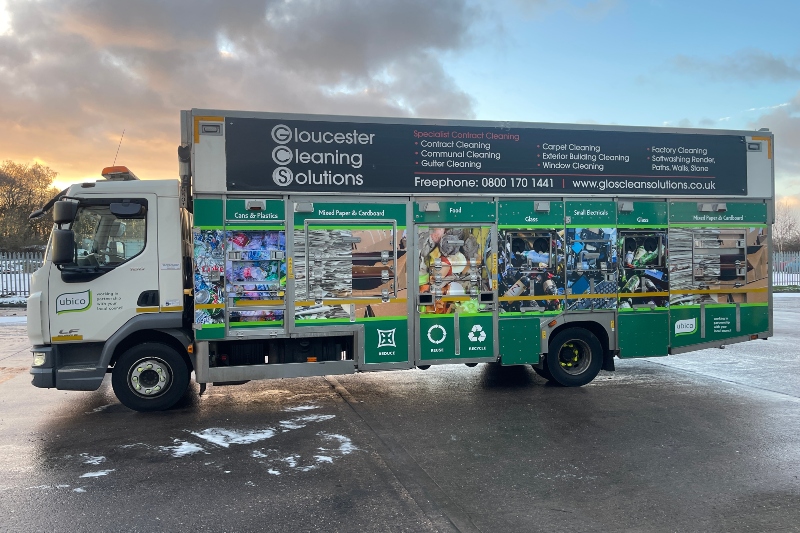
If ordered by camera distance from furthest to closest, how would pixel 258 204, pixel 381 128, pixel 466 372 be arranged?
pixel 466 372 < pixel 381 128 < pixel 258 204

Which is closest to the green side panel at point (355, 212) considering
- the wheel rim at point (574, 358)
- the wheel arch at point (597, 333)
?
the wheel arch at point (597, 333)

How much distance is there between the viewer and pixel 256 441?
6062 millimetres

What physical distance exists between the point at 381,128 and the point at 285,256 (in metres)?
2.02

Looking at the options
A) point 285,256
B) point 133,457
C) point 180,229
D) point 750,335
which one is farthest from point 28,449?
point 750,335

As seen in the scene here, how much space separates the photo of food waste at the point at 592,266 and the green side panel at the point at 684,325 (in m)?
0.95

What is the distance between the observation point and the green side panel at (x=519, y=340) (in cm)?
804

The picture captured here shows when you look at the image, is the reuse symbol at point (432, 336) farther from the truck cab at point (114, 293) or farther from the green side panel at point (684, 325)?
the green side panel at point (684, 325)

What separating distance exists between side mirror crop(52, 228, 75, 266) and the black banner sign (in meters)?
1.83

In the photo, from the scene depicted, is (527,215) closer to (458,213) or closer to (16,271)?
(458,213)

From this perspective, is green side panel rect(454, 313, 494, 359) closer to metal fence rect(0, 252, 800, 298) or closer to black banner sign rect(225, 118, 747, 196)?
black banner sign rect(225, 118, 747, 196)

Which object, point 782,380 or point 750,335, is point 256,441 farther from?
point 782,380

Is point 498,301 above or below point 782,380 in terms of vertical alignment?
above

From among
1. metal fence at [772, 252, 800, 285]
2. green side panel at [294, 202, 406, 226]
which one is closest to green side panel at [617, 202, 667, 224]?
green side panel at [294, 202, 406, 226]

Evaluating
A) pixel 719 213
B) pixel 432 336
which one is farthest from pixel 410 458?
pixel 719 213
